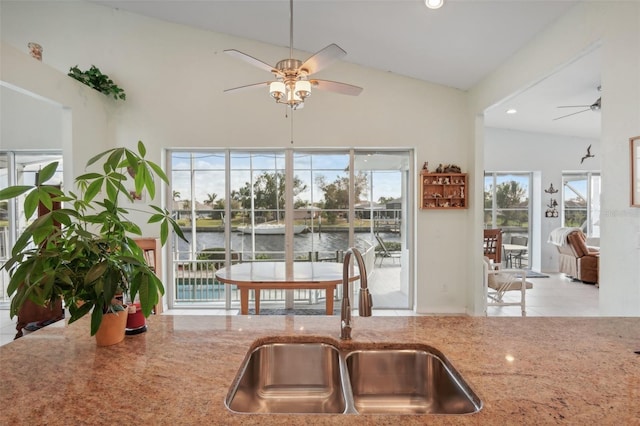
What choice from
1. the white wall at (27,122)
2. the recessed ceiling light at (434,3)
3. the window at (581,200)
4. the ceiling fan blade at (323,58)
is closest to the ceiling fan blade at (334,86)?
the ceiling fan blade at (323,58)

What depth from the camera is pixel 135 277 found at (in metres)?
0.99

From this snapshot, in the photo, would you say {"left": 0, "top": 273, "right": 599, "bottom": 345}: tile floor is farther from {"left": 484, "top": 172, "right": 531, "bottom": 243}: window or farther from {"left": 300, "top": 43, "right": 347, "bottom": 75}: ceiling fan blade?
{"left": 300, "top": 43, "right": 347, "bottom": 75}: ceiling fan blade

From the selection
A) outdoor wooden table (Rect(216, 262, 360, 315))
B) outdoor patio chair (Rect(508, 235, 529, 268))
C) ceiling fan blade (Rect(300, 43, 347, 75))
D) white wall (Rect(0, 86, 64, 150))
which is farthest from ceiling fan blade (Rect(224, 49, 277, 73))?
outdoor patio chair (Rect(508, 235, 529, 268))

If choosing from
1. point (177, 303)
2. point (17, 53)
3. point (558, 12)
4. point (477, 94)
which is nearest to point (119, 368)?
point (17, 53)

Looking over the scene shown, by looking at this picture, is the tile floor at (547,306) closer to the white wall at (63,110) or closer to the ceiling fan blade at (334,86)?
the white wall at (63,110)

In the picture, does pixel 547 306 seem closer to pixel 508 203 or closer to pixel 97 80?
pixel 508 203

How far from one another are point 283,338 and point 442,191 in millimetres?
3433

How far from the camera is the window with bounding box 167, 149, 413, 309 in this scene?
4.40 metres

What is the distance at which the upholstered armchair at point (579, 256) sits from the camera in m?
5.81

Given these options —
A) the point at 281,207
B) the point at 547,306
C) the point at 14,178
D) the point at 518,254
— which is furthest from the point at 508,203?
the point at 14,178

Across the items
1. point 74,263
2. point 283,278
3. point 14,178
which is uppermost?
point 14,178

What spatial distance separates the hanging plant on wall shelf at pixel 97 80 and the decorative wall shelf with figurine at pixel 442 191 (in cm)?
373

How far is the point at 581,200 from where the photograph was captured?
7195 mm

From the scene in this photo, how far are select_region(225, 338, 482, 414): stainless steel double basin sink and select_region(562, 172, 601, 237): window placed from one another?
7616 mm
